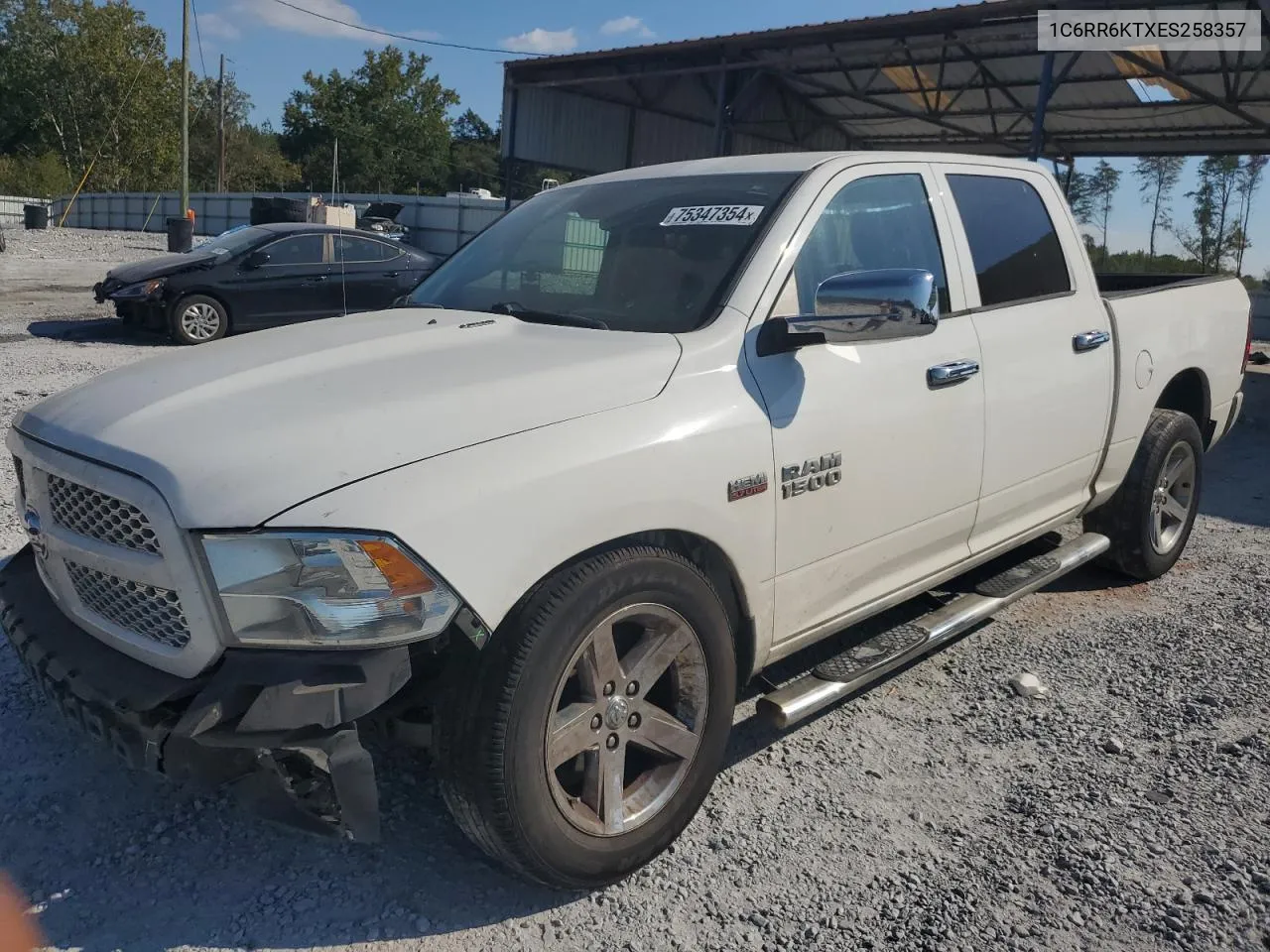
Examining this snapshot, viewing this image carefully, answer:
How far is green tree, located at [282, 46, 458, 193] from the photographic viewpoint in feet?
219

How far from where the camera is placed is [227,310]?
41.8 ft

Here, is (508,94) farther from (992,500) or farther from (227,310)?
(992,500)

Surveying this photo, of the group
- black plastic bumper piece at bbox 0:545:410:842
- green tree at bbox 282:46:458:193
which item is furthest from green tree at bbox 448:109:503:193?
black plastic bumper piece at bbox 0:545:410:842

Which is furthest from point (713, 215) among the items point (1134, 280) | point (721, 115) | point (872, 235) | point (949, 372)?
point (721, 115)

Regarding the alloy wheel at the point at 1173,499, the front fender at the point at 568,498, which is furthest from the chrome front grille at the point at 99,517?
the alloy wheel at the point at 1173,499

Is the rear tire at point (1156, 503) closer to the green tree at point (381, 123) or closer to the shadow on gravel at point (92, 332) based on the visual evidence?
the shadow on gravel at point (92, 332)

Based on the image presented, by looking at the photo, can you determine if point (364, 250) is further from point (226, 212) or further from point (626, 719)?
point (226, 212)

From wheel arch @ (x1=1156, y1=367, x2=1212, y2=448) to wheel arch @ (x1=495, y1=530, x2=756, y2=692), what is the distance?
3.22 m

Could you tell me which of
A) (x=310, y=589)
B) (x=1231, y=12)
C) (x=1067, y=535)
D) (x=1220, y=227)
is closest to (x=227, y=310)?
(x=1067, y=535)

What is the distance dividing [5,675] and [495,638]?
2.36 metres

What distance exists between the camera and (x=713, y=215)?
331 cm

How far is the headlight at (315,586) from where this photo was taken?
7.08 feet

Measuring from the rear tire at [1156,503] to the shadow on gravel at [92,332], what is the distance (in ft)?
36.7

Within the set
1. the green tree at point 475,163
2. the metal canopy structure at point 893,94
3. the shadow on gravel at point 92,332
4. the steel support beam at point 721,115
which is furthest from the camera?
the green tree at point 475,163
